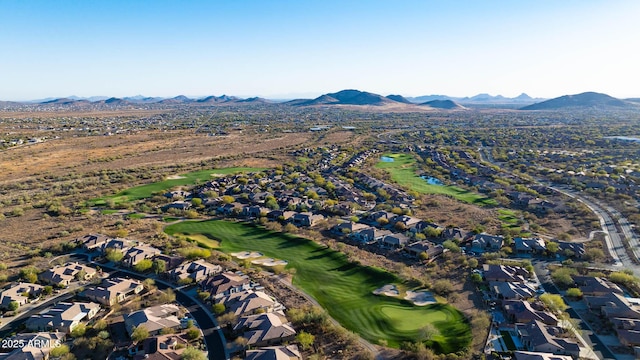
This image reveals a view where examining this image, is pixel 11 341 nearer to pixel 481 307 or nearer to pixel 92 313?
pixel 92 313

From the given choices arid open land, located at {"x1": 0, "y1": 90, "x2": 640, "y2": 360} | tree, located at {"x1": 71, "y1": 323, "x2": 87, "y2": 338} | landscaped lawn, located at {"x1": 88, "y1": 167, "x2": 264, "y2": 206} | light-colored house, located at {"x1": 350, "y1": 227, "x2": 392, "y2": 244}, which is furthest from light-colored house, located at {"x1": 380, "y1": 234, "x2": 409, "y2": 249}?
landscaped lawn, located at {"x1": 88, "y1": 167, "x2": 264, "y2": 206}

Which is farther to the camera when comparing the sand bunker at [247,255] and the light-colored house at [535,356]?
the sand bunker at [247,255]

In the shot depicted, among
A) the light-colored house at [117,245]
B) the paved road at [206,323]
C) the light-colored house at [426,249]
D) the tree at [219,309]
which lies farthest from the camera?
the light-colored house at [117,245]

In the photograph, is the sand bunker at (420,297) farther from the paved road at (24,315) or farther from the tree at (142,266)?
the paved road at (24,315)

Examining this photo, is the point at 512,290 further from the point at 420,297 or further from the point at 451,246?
the point at 451,246

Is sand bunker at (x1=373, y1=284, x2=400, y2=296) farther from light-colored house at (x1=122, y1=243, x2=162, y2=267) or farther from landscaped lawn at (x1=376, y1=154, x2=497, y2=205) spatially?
landscaped lawn at (x1=376, y1=154, x2=497, y2=205)

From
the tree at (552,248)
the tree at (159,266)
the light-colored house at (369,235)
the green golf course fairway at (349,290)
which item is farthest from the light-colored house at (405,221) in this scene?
the tree at (159,266)
